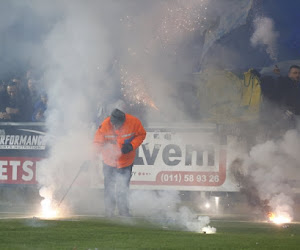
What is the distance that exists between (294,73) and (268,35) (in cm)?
128

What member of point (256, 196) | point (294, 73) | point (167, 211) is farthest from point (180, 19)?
point (167, 211)

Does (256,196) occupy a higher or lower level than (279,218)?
higher

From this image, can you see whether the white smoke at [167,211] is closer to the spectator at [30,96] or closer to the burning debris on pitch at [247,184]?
the burning debris on pitch at [247,184]

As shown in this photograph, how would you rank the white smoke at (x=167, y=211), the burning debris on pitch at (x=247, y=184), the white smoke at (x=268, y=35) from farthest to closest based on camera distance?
the white smoke at (x=268, y=35)
the burning debris on pitch at (x=247, y=184)
the white smoke at (x=167, y=211)

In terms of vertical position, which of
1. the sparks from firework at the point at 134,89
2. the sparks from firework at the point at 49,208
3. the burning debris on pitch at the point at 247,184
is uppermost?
the sparks from firework at the point at 134,89

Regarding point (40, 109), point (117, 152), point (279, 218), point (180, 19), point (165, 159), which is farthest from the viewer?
point (40, 109)

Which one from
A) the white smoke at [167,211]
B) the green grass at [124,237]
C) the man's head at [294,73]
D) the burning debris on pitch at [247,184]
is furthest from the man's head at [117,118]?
the man's head at [294,73]

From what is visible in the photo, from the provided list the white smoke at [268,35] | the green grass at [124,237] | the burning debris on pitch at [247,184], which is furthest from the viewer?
the white smoke at [268,35]

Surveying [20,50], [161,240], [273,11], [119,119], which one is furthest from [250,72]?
[161,240]

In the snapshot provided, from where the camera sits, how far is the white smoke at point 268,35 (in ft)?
58.2

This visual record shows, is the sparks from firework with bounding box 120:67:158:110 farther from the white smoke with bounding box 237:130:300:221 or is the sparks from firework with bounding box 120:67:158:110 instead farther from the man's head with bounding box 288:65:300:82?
the man's head with bounding box 288:65:300:82

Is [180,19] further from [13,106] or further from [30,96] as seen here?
[13,106]

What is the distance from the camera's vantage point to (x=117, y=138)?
1428cm

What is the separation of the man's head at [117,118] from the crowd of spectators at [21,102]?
14.9 ft
